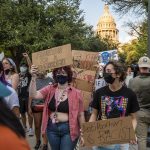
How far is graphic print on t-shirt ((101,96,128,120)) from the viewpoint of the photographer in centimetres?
505

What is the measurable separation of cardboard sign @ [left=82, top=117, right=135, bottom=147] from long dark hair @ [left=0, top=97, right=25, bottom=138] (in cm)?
324

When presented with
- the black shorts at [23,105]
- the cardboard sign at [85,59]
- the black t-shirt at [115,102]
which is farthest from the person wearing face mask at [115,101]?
the black shorts at [23,105]

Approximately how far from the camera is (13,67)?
6918 mm

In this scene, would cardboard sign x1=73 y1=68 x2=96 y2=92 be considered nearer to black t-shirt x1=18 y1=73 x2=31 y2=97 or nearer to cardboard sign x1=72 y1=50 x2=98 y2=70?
cardboard sign x1=72 y1=50 x2=98 y2=70

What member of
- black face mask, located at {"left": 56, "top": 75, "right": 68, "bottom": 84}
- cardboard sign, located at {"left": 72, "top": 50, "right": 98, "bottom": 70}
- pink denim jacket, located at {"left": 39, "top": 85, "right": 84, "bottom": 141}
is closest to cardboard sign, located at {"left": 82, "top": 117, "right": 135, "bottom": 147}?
pink denim jacket, located at {"left": 39, "top": 85, "right": 84, "bottom": 141}

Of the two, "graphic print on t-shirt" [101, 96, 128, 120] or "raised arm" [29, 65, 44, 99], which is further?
"raised arm" [29, 65, 44, 99]

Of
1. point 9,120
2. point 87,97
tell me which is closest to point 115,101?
point 87,97

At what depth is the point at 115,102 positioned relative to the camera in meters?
5.03

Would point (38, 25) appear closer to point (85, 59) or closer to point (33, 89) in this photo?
point (85, 59)

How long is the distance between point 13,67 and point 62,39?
3585cm

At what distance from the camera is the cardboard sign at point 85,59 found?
832cm

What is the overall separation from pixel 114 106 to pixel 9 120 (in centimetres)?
345

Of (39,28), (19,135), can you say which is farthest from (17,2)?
(19,135)

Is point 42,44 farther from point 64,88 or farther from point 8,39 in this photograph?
point 64,88
